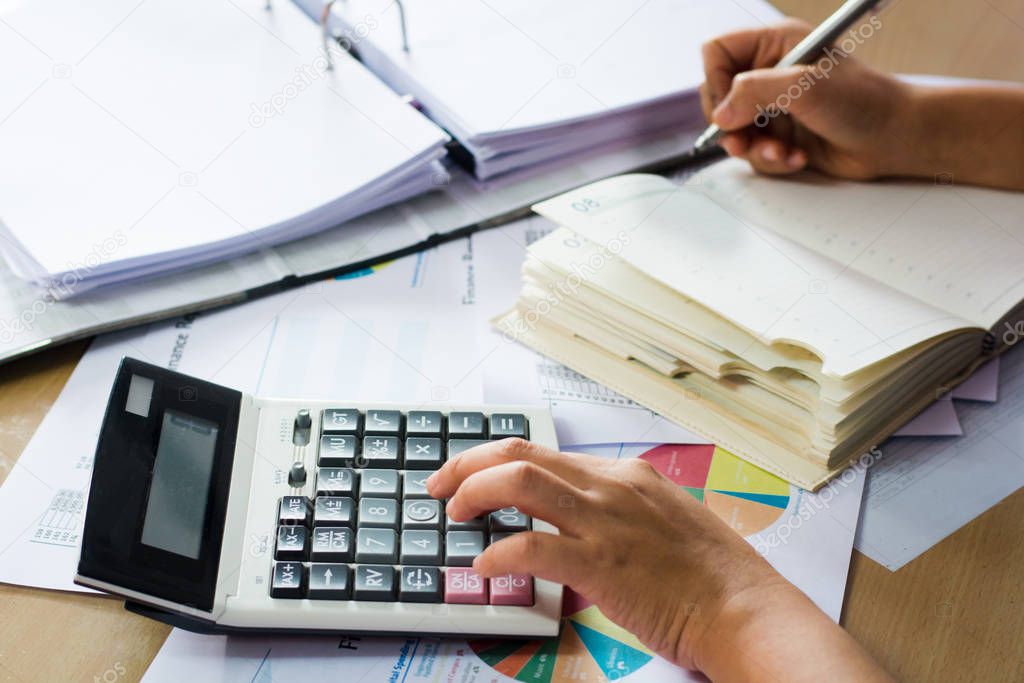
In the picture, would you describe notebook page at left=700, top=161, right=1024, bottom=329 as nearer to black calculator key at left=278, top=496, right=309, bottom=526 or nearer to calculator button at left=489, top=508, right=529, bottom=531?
calculator button at left=489, top=508, right=529, bottom=531

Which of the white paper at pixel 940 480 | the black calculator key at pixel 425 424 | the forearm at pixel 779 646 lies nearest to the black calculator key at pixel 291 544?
the black calculator key at pixel 425 424

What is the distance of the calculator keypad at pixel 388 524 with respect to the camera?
0.54 m

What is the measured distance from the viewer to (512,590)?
54 centimetres

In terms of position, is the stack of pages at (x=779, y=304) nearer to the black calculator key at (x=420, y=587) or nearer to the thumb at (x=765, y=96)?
the thumb at (x=765, y=96)

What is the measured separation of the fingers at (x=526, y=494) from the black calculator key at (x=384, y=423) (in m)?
0.08

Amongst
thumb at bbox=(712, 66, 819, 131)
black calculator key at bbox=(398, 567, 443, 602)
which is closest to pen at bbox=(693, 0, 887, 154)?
thumb at bbox=(712, 66, 819, 131)

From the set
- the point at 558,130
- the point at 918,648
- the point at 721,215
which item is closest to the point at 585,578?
the point at 918,648

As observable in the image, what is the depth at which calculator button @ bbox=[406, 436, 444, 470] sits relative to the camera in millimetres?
597

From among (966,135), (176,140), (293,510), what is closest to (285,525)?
(293,510)

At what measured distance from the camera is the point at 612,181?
0.78 meters

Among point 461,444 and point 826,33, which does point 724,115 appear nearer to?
point 826,33

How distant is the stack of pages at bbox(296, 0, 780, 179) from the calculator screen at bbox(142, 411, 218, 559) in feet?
1.26

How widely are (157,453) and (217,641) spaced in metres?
0.12

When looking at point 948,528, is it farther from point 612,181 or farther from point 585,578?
point 612,181
